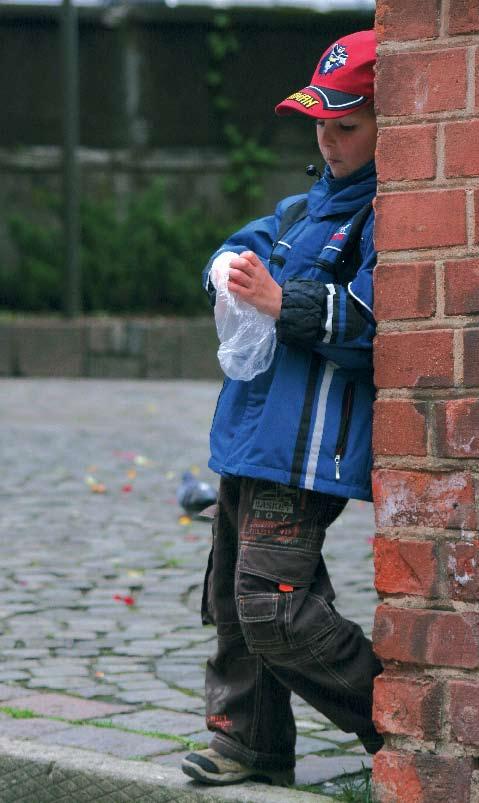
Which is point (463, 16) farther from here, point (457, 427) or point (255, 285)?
point (457, 427)

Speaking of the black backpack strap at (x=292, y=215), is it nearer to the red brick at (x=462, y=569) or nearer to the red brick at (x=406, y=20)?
the red brick at (x=406, y=20)

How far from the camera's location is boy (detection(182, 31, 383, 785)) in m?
2.84

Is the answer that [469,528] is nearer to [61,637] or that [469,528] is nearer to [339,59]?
[339,59]

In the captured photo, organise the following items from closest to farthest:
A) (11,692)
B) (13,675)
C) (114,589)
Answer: (11,692), (13,675), (114,589)

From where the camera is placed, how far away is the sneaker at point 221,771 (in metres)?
3.10

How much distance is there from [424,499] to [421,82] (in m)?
0.75

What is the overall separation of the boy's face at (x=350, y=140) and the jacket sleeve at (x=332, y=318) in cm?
22

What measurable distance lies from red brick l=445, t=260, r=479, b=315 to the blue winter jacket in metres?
0.19

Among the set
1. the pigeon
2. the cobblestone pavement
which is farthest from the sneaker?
the pigeon

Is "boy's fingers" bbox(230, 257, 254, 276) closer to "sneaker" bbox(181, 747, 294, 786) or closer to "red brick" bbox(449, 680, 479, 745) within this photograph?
"red brick" bbox(449, 680, 479, 745)

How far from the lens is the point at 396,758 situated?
2789 millimetres

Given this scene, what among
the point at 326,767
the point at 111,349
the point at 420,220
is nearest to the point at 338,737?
the point at 326,767

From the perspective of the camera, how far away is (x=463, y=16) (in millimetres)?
2646

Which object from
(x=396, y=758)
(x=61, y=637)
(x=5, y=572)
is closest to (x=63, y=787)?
(x=396, y=758)
